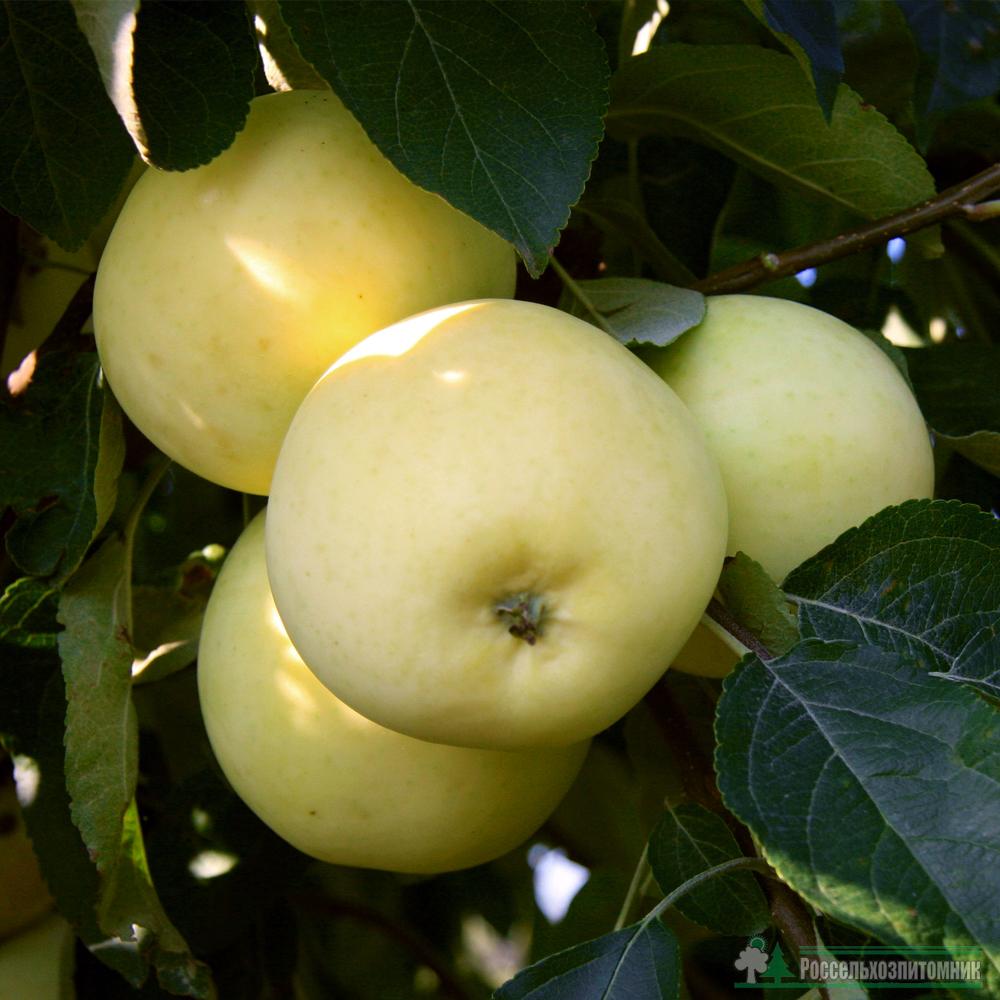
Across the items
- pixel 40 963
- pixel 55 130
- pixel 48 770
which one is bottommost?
pixel 40 963

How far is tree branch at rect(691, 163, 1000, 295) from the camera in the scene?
0.83 meters

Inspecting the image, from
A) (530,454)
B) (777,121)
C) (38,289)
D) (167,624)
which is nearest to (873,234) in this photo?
(777,121)

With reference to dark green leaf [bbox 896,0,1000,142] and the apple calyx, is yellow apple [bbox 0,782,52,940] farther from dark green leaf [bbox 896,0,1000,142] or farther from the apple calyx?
dark green leaf [bbox 896,0,1000,142]

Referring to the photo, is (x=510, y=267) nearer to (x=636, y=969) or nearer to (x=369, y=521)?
(x=369, y=521)

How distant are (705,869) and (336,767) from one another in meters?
0.25

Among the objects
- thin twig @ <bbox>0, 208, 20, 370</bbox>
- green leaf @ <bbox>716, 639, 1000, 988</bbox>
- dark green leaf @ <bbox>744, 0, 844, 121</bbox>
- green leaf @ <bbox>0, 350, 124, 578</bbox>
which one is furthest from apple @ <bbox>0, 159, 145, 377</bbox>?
green leaf @ <bbox>716, 639, 1000, 988</bbox>

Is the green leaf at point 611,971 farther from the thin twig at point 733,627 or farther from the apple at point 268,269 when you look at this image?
the apple at point 268,269

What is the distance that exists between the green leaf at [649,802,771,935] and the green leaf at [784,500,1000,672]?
6.6 inches

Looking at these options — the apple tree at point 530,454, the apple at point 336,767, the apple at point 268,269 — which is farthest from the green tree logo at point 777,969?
the apple at point 268,269

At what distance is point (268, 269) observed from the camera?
2.27ft

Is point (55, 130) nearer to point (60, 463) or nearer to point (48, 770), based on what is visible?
point (60, 463)

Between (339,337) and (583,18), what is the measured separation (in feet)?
0.81

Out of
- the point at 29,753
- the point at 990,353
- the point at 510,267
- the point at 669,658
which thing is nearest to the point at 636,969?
the point at 669,658

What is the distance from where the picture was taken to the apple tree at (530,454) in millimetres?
609
